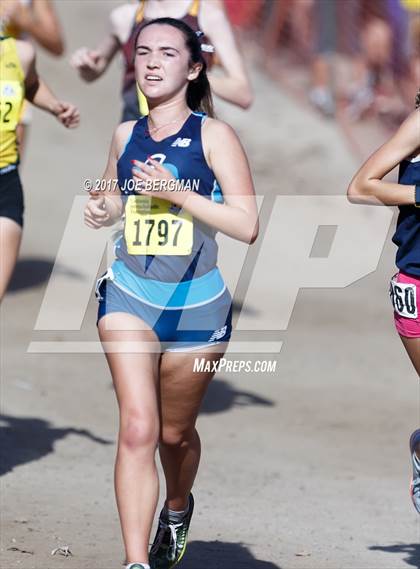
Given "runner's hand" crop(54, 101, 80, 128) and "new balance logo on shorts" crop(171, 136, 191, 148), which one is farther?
"runner's hand" crop(54, 101, 80, 128)

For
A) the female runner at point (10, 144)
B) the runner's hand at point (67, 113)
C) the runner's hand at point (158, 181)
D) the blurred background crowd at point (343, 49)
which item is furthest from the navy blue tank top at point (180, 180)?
the blurred background crowd at point (343, 49)

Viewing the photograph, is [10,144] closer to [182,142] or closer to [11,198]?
[11,198]

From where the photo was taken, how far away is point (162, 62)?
496cm

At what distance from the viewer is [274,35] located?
1875 centimetres

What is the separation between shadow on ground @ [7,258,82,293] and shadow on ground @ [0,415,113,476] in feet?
10.5

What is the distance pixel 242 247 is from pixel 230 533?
6144 millimetres

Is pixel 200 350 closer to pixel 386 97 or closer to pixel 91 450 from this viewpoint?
pixel 91 450

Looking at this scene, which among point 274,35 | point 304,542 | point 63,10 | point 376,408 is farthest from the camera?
point 63,10

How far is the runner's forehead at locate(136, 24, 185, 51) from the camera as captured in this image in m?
4.99

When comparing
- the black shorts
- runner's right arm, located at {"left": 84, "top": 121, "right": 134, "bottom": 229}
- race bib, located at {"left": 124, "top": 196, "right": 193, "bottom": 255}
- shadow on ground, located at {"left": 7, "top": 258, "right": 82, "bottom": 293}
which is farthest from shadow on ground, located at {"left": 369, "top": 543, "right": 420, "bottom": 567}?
shadow on ground, located at {"left": 7, "top": 258, "right": 82, "bottom": 293}

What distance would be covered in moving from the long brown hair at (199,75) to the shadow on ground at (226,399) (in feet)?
12.4

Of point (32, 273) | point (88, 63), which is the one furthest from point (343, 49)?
point (88, 63)

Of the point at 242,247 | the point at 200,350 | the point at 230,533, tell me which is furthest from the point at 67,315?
the point at 200,350

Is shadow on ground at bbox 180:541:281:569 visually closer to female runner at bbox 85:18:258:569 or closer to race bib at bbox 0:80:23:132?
female runner at bbox 85:18:258:569
